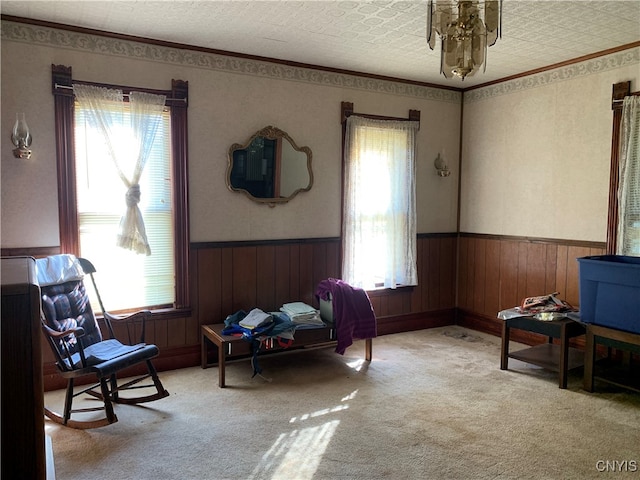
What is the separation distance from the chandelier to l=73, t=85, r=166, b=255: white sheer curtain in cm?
242

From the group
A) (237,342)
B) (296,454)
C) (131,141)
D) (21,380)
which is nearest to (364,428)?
(296,454)

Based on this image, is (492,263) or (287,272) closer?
(287,272)

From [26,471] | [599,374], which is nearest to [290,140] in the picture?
[599,374]

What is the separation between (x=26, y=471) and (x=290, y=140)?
147 inches

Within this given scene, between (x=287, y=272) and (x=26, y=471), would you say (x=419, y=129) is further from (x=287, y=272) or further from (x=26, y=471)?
(x=26, y=471)

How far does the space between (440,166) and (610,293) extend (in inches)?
91.3

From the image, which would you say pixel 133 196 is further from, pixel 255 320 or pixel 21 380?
pixel 21 380

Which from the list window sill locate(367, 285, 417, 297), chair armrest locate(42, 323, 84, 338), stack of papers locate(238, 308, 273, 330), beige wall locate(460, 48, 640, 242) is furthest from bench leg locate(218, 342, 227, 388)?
beige wall locate(460, 48, 640, 242)

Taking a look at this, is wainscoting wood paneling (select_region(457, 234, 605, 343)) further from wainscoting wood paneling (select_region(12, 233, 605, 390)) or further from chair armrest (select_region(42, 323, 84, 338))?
chair armrest (select_region(42, 323, 84, 338))

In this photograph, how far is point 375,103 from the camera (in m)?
4.90

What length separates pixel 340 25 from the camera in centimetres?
353

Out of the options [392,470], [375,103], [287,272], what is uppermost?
[375,103]

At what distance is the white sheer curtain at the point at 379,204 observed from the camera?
478 centimetres

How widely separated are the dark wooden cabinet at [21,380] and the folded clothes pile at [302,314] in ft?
9.76
